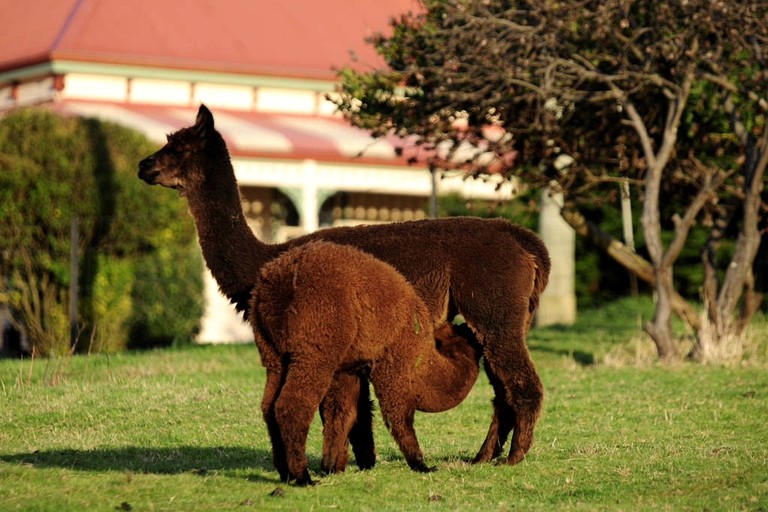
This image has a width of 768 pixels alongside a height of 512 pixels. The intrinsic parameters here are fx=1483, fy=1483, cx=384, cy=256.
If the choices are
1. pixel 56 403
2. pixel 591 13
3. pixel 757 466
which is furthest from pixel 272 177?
pixel 757 466

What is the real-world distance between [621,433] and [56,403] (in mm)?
4711

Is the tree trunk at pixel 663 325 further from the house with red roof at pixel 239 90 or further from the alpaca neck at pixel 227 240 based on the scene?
the house with red roof at pixel 239 90

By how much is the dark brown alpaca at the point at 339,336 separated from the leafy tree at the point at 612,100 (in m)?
7.53

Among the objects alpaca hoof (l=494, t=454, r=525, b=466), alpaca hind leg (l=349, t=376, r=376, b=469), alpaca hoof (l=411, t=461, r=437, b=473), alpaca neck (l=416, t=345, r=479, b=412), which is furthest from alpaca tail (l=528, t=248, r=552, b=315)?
alpaca hoof (l=411, t=461, r=437, b=473)

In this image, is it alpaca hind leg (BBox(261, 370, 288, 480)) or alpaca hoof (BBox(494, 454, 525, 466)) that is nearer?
alpaca hind leg (BBox(261, 370, 288, 480))

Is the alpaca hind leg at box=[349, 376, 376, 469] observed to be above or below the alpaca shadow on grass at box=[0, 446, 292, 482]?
above

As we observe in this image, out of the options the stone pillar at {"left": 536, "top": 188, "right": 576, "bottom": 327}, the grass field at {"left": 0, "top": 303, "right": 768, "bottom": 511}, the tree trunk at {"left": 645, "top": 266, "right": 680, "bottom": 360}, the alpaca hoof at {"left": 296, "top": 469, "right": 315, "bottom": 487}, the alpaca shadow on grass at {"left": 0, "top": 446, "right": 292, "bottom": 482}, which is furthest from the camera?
the stone pillar at {"left": 536, "top": 188, "right": 576, "bottom": 327}

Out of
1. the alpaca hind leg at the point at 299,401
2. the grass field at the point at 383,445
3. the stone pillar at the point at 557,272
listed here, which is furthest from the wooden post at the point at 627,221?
the alpaca hind leg at the point at 299,401

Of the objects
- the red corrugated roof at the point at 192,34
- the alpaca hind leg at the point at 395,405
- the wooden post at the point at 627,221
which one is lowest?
the alpaca hind leg at the point at 395,405

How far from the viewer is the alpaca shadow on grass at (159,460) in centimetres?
945

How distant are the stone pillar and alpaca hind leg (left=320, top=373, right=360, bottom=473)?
16.5 m

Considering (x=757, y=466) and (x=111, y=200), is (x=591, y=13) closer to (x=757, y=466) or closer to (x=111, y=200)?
(x=757, y=466)

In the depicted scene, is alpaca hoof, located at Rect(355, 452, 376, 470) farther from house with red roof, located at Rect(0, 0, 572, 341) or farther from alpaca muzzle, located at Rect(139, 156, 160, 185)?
house with red roof, located at Rect(0, 0, 572, 341)

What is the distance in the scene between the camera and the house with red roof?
1069 inches
